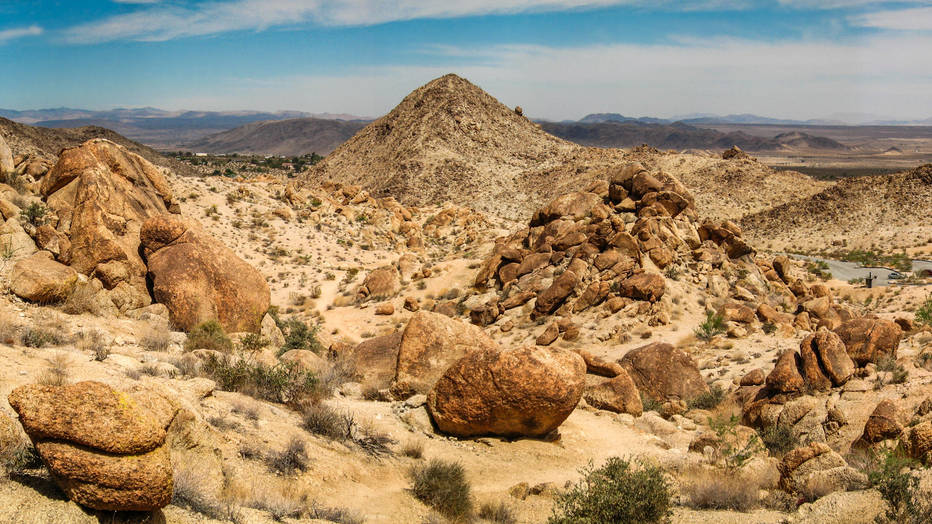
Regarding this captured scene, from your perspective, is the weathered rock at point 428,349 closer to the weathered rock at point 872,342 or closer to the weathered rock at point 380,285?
the weathered rock at point 872,342

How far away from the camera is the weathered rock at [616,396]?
11438 mm

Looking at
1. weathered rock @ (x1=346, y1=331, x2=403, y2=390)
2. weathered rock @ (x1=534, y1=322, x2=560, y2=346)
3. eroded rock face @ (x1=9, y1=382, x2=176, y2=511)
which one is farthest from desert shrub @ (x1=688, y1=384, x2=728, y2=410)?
eroded rock face @ (x1=9, y1=382, x2=176, y2=511)

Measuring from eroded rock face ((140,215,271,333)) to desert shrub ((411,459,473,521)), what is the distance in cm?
737

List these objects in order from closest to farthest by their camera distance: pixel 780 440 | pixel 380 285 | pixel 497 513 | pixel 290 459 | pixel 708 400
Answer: pixel 290 459 → pixel 497 513 → pixel 780 440 → pixel 708 400 → pixel 380 285

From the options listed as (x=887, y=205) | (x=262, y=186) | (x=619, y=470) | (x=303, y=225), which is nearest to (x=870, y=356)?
(x=619, y=470)

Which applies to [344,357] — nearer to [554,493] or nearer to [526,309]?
[554,493]

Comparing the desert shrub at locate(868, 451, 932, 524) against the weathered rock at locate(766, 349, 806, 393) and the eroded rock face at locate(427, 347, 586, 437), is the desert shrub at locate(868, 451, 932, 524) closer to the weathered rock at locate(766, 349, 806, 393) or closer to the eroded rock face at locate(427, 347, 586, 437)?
Answer: the eroded rock face at locate(427, 347, 586, 437)

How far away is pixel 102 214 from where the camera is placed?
12.9 meters

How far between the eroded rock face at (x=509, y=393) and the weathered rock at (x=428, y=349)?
4.38 feet

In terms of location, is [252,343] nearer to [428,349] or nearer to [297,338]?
[297,338]

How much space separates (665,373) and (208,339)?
985cm

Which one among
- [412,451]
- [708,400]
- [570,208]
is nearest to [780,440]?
[708,400]

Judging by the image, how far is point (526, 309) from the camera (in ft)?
66.5

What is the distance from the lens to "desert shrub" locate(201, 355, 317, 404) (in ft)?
27.7
